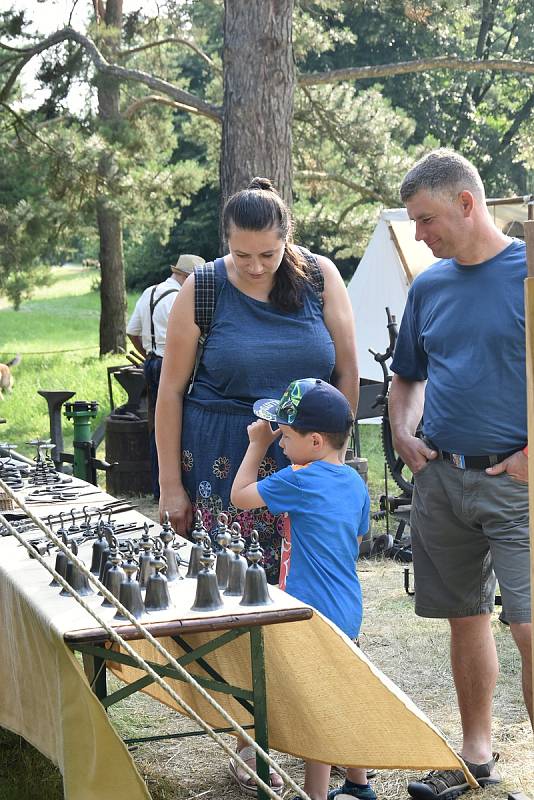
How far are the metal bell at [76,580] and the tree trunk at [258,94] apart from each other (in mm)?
5669

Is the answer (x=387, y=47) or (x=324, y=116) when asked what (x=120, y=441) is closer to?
(x=324, y=116)

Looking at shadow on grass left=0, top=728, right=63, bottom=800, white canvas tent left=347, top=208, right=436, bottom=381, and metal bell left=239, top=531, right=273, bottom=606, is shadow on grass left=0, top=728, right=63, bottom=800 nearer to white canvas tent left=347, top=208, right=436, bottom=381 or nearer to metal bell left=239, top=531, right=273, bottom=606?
metal bell left=239, top=531, right=273, bottom=606

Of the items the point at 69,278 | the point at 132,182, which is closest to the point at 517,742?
the point at 132,182

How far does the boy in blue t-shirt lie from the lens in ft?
9.24

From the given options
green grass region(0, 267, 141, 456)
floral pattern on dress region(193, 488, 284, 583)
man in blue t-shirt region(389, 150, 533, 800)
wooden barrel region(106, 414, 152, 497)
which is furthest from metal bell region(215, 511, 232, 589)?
green grass region(0, 267, 141, 456)

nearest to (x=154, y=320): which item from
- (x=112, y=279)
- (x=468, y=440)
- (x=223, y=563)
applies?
(x=468, y=440)

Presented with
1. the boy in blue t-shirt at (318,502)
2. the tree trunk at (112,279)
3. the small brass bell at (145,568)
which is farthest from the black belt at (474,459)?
the tree trunk at (112,279)

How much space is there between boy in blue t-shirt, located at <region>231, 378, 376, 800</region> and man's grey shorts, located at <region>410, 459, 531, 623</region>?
34cm

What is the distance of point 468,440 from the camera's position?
9.91ft

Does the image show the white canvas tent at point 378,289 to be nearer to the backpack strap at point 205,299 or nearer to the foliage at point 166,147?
the foliage at point 166,147

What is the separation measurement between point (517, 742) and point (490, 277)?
5.58 feet

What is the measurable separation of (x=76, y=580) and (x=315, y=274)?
4.08 ft

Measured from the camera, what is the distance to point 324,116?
13109mm

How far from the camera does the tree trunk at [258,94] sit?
26.0ft
